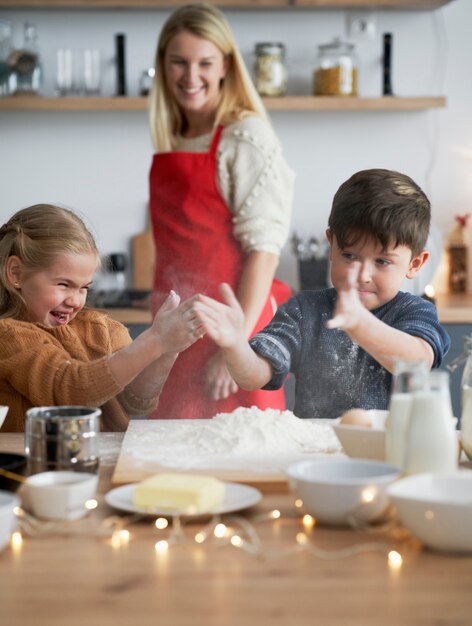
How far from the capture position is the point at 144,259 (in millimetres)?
3576

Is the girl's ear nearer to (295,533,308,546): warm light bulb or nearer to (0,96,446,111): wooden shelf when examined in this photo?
(295,533,308,546): warm light bulb

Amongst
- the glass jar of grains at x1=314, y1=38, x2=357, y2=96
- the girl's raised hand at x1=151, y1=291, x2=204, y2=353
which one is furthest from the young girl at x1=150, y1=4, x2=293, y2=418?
the glass jar of grains at x1=314, y1=38, x2=357, y2=96

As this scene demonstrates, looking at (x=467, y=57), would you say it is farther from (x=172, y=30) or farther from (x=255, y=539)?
(x=255, y=539)

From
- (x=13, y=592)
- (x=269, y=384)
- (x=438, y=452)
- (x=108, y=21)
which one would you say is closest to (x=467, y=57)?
(x=108, y=21)

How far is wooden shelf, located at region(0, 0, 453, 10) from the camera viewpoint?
3.34m

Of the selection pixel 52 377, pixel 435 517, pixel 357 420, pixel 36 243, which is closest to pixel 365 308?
pixel 357 420

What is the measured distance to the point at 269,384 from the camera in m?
1.75

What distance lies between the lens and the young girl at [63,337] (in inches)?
62.7

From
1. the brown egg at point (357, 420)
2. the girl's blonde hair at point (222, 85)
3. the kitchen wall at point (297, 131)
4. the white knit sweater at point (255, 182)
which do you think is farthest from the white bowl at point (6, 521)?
the kitchen wall at point (297, 131)

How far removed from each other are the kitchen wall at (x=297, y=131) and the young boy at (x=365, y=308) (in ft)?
5.72

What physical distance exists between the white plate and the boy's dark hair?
0.71m

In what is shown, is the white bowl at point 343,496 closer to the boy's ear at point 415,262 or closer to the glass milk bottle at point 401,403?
the glass milk bottle at point 401,403

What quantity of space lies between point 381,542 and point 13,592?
1.18 feet

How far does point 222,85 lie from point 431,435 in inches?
60.9
